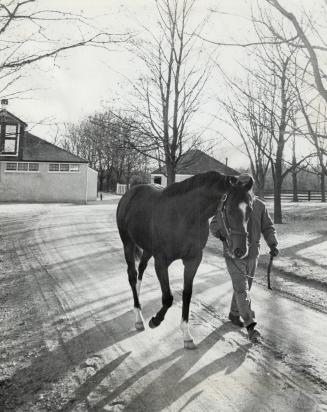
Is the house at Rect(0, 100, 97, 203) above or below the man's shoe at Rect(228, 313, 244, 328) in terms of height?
above

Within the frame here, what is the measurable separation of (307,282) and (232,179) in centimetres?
471

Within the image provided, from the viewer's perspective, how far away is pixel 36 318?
5.23 meters

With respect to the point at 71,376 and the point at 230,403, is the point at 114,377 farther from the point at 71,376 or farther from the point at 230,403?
the point at 230,403

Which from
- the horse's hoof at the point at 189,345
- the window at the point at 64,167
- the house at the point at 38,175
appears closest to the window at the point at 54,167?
the house at the point at 38,175

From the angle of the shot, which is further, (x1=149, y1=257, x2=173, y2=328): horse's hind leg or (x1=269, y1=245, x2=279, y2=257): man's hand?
(x1=269, y1=245, x2=279, y2=257): man's hand

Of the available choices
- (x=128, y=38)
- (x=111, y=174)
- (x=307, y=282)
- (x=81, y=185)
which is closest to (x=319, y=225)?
(x=307, y=282)

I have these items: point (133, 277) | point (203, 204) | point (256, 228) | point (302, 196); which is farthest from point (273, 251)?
point (302, 196)

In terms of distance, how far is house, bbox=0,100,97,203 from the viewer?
1325 inches

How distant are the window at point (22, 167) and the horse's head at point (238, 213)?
3235 centimetres

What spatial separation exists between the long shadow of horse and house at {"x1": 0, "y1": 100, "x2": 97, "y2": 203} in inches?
1194

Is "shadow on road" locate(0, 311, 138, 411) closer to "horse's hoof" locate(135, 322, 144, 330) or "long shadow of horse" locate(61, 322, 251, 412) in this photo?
"horse's hoof" locate(135, 322, 144, 330)

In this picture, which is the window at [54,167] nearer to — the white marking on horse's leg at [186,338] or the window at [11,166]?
the window at [11,166]

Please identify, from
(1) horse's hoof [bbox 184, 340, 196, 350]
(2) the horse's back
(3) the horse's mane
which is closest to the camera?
(1) horse's hoof [bbox 184, 340, 196, 350]

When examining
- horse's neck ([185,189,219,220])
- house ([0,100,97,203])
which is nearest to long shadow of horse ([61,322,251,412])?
horse's neck ([185,189,219,220])
